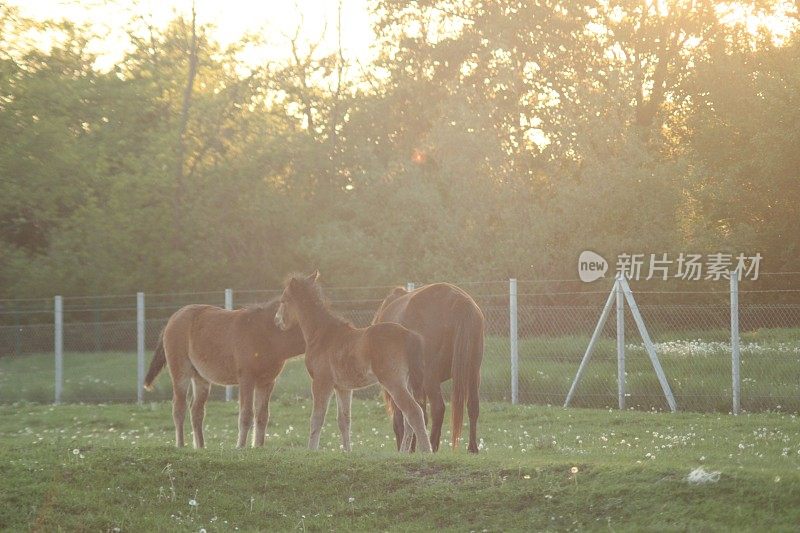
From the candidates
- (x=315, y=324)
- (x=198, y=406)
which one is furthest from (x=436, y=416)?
(x=198, y=406)

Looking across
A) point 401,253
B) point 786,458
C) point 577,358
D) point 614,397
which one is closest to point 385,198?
point 401,253

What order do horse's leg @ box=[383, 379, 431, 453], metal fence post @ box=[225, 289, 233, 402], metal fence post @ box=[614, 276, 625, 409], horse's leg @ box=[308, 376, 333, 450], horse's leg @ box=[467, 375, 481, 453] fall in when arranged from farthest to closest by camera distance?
metal fence post @ box=[225, 289, 233, 402]
metal fence post @ box=[614, 276, 625, 409]
horse's leg @ box=[467, 375, 481, 453]
horse's leg @ box=[308, 376, 333, 450]
horse's leg @ box=[383, 379, 431, 453]

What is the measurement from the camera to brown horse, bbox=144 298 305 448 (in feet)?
41.2

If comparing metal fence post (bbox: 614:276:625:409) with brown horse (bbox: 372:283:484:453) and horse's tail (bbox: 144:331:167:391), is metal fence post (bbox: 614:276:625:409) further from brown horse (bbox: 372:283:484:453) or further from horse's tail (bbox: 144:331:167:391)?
horse's tail (bbox: 144:331:167:391)

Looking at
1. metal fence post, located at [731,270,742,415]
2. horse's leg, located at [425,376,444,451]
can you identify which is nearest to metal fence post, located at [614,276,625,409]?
metal fence post, located at [731,270,742,415]

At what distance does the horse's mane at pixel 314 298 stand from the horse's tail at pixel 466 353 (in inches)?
49.2

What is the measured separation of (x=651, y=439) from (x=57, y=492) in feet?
26.1

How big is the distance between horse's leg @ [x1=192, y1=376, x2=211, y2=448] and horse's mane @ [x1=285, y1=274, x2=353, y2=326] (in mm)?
2201

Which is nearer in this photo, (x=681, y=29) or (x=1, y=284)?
(x=1, y=284)

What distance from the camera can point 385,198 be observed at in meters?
37.9

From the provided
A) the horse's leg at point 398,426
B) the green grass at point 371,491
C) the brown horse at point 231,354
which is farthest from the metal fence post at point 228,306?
the green grass at point 371,491

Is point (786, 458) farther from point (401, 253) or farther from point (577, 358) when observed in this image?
point (401, 253)

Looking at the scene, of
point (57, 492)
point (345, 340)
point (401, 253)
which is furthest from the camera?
point (401, 253)

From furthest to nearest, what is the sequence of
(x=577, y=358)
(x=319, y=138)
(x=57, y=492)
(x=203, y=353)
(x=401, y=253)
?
(x=319, y=138) → (x=401, y=253) → (x=577, y=358) → (x=203, y=353) → (x=57, y=492)
